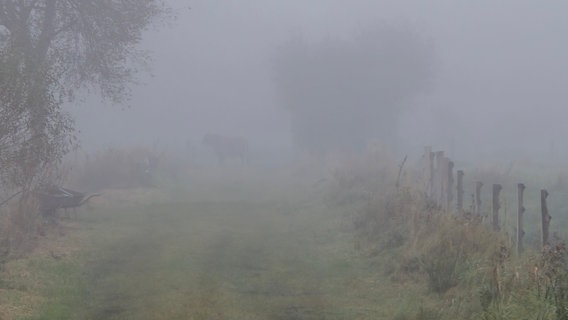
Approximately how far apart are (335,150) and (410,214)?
3217cm

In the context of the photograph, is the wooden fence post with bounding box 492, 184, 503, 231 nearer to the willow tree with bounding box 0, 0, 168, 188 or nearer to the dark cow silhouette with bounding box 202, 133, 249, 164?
the willow tree with bounding box 0, 0, 168, 188

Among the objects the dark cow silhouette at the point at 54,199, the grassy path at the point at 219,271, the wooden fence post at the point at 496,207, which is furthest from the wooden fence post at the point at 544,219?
the dark cow silhouette at the point at 54,199

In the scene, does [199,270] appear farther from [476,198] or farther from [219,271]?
[476,198]

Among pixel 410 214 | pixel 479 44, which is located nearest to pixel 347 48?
pixel 410 214

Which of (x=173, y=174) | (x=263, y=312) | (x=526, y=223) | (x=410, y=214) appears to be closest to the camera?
(x=263, y=312)

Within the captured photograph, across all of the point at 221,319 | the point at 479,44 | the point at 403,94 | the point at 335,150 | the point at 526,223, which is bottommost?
the point at 221,319

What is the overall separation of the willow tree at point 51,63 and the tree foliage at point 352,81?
25.8 metres

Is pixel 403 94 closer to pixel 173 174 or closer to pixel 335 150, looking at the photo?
pixel 335 150

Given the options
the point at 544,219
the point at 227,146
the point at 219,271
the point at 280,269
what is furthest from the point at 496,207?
the point at 227,146

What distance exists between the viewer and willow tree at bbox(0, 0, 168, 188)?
14539mm

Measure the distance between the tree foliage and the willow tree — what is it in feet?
84.8

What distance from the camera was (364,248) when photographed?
16.1 m

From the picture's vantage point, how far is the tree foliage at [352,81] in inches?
1932

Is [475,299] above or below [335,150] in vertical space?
below
